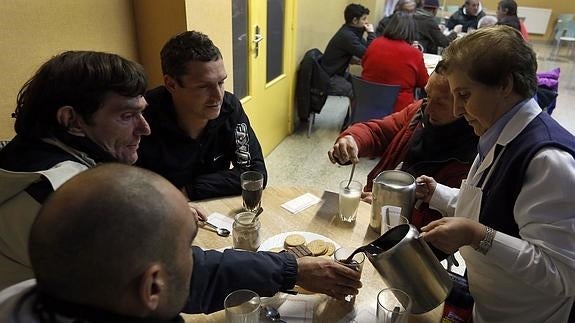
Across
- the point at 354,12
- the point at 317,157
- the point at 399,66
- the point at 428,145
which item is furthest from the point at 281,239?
the point at 354,12

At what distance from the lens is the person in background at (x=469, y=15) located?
6.02 m

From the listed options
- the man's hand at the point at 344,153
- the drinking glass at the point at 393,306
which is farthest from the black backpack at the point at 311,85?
the drinking glass at the point at 393,306

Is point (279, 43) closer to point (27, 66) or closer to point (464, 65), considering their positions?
point (27, 66)

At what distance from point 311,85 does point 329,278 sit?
338 cm

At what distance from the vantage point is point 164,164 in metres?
1.83

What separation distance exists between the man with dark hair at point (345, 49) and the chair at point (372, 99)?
2.78ft

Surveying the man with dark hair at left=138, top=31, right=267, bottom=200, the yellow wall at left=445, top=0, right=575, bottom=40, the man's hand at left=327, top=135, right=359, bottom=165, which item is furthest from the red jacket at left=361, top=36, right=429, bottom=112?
the yellow wall at left=445, top=0, right=575, bottom=40

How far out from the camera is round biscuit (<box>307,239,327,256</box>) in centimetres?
126

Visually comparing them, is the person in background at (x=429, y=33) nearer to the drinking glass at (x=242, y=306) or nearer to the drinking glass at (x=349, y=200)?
the drinking glass at (x=349, y=200)

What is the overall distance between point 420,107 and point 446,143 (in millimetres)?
291

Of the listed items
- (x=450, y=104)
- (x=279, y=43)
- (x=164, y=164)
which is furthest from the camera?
(x=279, y=43)

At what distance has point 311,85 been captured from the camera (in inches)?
169

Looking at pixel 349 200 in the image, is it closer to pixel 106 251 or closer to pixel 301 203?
pixel 301 203

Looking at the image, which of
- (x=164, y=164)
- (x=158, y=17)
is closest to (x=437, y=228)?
(x=164, y=164)
